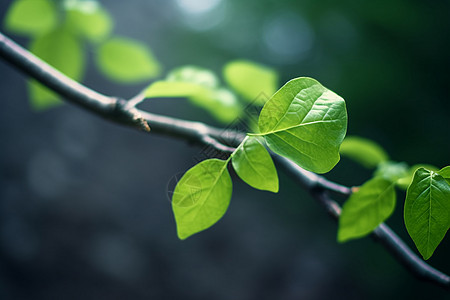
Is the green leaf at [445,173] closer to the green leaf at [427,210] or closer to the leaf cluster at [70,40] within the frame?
the green leaf at [427,210]

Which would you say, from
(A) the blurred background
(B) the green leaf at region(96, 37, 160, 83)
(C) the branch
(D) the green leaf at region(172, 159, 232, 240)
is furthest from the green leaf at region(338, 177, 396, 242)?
(A) the blurred background

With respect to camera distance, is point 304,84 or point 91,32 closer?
point 304,84

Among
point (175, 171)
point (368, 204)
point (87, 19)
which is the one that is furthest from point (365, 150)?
point (175, 171)

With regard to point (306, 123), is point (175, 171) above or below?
below

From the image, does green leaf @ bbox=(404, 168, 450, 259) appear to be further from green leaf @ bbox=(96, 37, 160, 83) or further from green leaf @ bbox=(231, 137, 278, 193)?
green leaf @ bbox=(96, 37, 160, 83)

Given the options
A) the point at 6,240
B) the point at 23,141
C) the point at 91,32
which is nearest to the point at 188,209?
the point at 91,32

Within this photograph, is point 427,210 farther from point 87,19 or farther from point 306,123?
point 87,19

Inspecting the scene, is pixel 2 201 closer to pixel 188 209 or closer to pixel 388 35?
pixel 188 209
